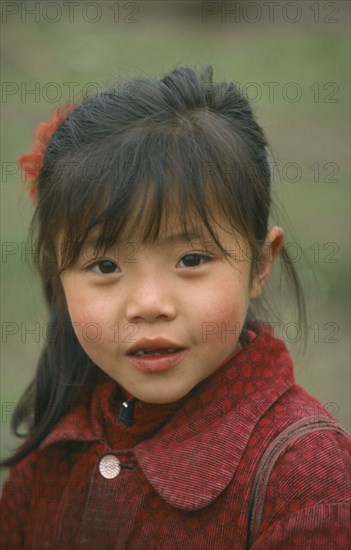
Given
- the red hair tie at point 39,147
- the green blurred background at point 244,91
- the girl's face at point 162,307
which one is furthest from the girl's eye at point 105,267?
the green blurred background at point 244,91

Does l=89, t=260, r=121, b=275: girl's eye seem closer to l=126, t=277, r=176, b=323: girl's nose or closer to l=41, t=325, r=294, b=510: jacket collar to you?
l=126, t=277, r=176, b=323: girl's nose

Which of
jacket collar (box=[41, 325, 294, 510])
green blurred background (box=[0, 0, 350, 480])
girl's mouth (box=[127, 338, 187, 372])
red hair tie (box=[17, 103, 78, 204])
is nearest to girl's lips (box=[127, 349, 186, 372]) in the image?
girl's mouth (box=[127, 338, 187, 372])

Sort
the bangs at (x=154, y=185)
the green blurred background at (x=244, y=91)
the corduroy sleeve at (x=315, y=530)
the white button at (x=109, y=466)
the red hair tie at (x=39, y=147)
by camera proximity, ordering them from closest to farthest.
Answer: the corduroy sleeve at (x=315, y=530), the bangs at (x=154, y=185), the white button at (x=109, y=466), the red hair tie at (x=39, y=147), the green blurred background at (x=244, y=91)

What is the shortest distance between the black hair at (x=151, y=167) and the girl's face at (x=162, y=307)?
1.2 inches

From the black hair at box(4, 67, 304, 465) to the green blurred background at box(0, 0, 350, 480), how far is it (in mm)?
1317

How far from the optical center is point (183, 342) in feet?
5.31

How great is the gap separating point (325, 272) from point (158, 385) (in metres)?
1.92

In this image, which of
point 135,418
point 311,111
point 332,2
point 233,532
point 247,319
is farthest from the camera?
Result: point 332,2

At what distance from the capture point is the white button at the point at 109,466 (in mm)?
1763

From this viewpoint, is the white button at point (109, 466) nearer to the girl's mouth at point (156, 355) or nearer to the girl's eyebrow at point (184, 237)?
the girl's mouth at point (156, 355)

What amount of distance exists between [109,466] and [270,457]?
331mm

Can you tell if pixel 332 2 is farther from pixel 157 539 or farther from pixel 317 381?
pixel 157 539

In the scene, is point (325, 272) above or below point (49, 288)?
below

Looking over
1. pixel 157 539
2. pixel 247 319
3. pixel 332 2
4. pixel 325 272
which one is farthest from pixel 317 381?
pixel 332 2
